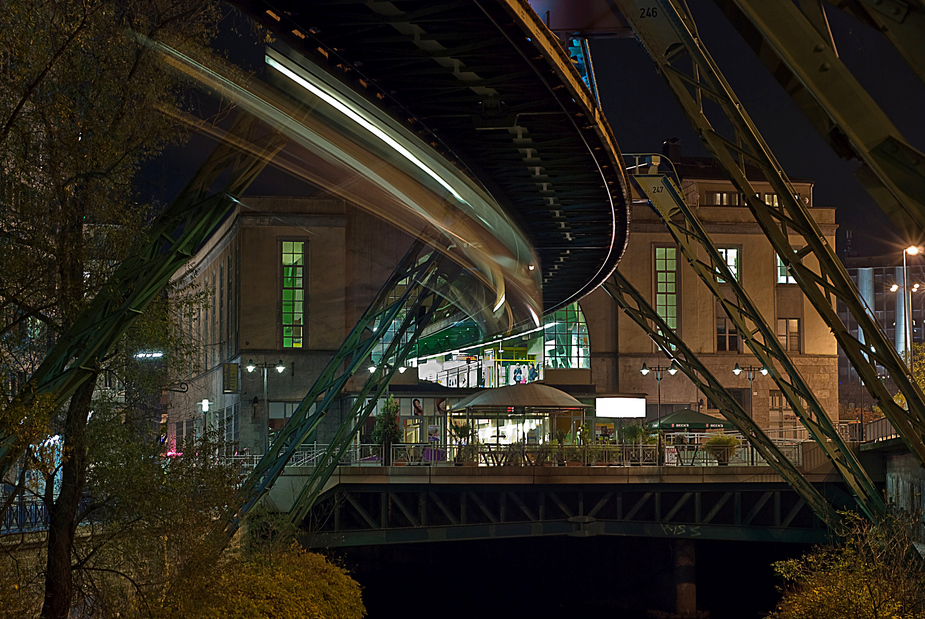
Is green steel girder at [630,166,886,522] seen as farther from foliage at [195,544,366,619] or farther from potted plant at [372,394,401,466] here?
potted plant at [372,394,401,466]

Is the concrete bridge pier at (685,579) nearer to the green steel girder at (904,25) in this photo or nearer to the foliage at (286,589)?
the foliage at (286,589)

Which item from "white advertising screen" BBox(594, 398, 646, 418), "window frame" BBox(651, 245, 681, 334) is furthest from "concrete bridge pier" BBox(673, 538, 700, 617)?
"window frame" BBox(651, 245, 681, 334)

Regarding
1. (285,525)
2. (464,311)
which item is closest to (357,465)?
(464,311)

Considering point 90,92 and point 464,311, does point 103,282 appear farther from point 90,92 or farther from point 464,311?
point 464,311

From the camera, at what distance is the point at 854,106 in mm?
5441

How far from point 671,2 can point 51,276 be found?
33.9 feet

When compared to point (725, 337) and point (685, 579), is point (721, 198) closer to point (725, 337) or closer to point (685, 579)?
point (725, 337)

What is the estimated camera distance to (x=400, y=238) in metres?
56.9

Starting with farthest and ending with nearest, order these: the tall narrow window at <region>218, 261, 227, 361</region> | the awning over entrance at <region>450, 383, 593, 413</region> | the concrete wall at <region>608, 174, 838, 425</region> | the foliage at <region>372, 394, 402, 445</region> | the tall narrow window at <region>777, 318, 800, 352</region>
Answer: the tall narrow window at <region>777, 318, 800, 352</region> < the tall narrow window at <region>218, 261, 227, 361</region> < the concrete wall at <region>608, 174, 838, 425</region> < the awning over entrance at <region>450, 383, 593, 413</region> < the foliage at <region>372, 394, 402, 445</region>

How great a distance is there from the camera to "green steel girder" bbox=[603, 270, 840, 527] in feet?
111

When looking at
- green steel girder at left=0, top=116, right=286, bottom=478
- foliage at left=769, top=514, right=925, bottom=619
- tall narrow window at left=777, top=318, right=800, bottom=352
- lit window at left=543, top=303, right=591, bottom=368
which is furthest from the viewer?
tall narrow window at left=777, top=318, right=800, bottom=352

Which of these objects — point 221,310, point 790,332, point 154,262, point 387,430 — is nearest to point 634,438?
point 387,430

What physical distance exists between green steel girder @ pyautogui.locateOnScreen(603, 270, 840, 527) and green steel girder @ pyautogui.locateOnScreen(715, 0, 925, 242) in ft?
96.8

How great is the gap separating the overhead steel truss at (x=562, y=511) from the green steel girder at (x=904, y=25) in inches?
1442
